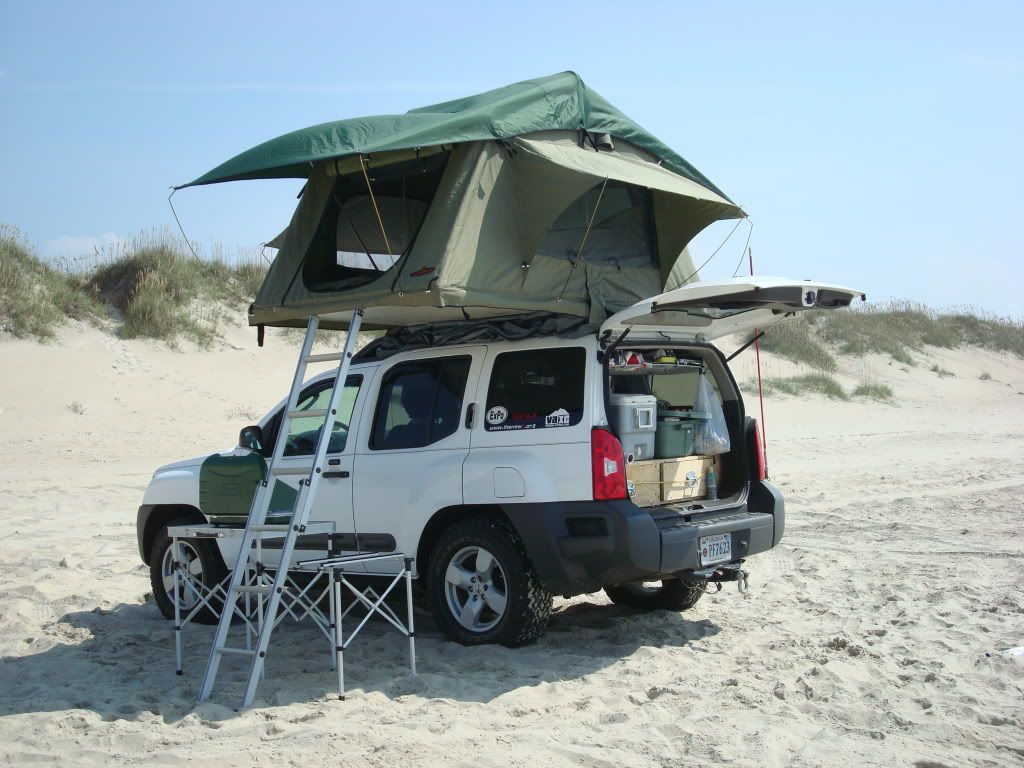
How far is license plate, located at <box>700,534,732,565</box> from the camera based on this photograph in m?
6.39

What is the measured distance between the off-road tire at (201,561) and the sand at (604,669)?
21 cm

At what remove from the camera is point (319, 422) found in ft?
25.3

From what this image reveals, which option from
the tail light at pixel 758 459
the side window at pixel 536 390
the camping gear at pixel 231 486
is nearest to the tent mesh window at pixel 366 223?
the side window at pixel 536 390

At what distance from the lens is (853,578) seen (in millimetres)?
8469

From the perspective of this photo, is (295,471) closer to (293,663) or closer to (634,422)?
(293,663)

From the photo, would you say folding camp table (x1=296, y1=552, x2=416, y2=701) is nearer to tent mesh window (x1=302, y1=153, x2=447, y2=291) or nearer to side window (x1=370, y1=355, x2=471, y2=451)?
side window (x1=370, y1=355, x2=471, y2=451)

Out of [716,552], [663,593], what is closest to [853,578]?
[663,593]

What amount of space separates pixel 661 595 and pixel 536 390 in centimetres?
214

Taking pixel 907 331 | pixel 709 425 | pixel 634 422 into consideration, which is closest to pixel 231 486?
pixel 634 422

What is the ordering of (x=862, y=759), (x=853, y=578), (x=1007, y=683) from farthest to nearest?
(x=853, y=578), (x=1007, y=683), (x=862, y=759)

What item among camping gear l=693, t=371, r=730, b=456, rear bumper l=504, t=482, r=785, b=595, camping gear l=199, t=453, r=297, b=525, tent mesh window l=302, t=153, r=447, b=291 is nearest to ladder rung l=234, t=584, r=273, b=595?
camping gear l=199, t=453, r=297, b=525

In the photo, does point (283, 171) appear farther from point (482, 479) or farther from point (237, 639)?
point (237, 639)

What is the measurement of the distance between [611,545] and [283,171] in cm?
316

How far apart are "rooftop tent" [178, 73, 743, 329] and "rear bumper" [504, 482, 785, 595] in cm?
120
